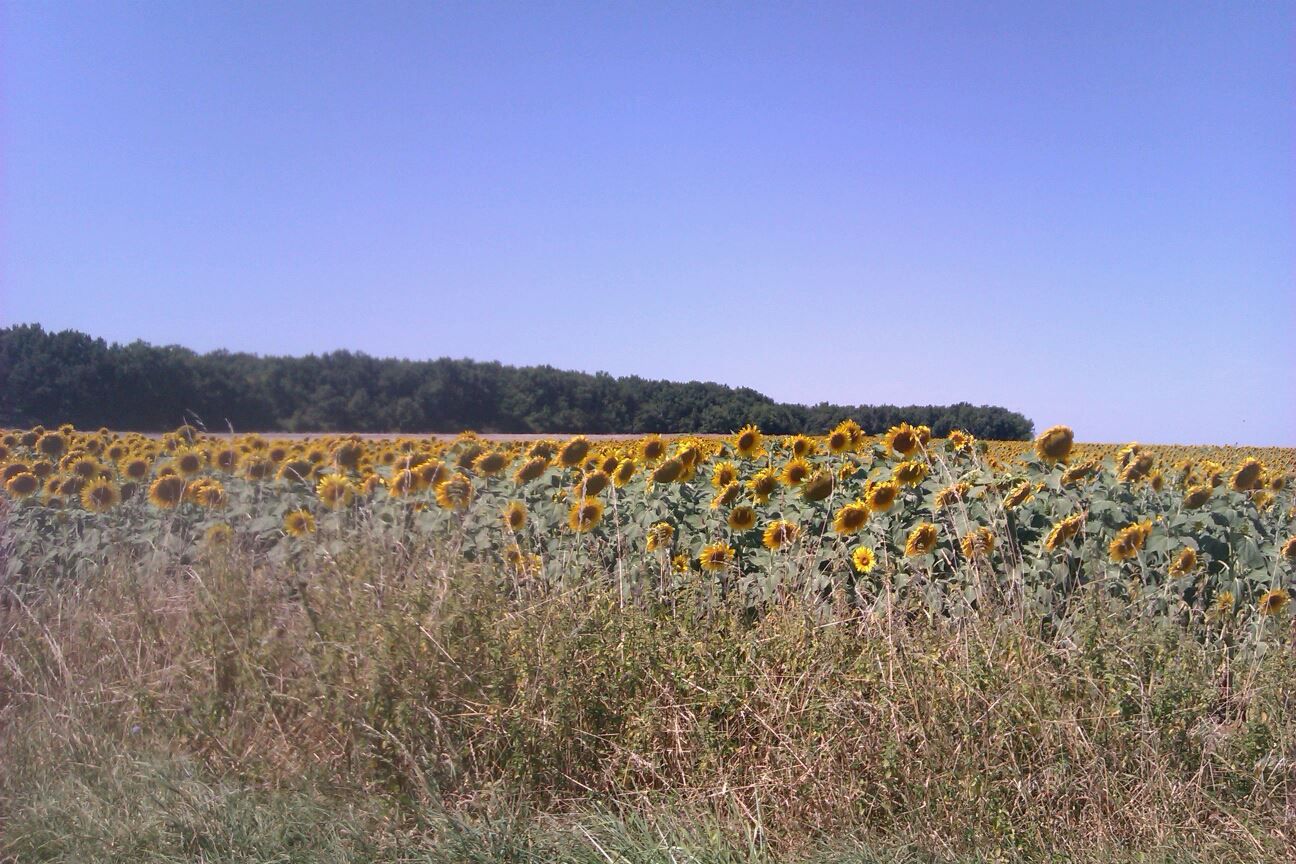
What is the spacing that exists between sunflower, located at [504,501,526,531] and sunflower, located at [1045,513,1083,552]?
2224 millimetres

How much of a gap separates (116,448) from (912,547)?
509cm

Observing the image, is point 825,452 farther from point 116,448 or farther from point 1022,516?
point 116,448

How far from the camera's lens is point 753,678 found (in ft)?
11.3

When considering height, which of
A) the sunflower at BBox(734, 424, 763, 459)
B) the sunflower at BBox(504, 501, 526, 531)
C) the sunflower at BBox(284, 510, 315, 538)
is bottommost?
the sunflower at BBox(284, 510, 315, 538)

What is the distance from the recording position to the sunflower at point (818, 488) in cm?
446

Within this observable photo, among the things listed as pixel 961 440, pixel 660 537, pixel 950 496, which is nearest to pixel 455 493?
pixel 660 537

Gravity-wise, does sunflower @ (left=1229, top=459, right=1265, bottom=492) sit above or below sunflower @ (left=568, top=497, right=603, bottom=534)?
above

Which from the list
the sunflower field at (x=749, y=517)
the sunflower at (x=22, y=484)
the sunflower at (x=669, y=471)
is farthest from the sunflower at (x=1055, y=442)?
the sunflower at (x=22, y=484)

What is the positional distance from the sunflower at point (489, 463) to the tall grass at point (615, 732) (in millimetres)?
1157

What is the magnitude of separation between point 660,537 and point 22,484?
11.9 feet

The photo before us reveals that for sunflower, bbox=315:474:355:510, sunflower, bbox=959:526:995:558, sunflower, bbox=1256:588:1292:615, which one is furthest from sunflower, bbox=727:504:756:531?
sunflower, bbox=1256:588:1292:615

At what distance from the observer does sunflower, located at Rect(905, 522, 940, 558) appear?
162 inches

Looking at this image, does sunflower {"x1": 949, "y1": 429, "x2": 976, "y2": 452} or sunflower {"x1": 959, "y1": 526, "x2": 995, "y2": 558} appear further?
sunflower {"x1": 949, "y1": 429, "x2": 976, "y2": 452}

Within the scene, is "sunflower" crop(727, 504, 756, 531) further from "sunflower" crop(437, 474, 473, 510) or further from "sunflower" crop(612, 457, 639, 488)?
"sunflower" crop(437, 474, 473, 510)
